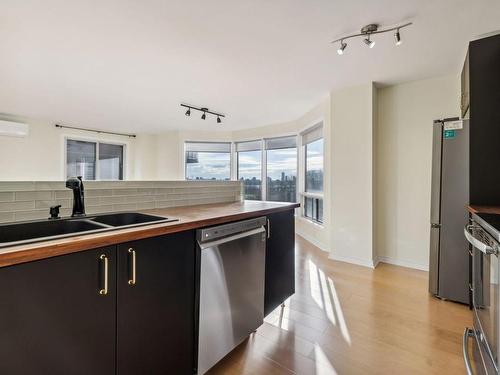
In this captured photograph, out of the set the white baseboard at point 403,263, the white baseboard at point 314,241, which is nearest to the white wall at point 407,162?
the white baseboard at point 403,263

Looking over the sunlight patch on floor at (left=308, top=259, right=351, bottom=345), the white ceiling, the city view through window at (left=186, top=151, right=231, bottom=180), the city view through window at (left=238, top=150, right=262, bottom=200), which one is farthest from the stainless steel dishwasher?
the city view through window at (left=186, top=151, right=231, bottom=180)

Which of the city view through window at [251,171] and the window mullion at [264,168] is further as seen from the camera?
the city view through window at [251,171]

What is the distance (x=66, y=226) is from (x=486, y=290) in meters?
2.12

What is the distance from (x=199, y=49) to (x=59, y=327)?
2489mm

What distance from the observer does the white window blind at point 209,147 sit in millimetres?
6543

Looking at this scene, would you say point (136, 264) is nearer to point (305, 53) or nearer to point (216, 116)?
point (305, 53)

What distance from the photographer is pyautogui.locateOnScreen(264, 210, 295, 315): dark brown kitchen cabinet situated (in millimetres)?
1901

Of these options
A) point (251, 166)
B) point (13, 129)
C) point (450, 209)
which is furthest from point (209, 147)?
point (450, 209)

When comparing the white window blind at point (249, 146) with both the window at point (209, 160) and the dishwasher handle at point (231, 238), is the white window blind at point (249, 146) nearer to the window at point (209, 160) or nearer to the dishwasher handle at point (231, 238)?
the window at point (209, 160)

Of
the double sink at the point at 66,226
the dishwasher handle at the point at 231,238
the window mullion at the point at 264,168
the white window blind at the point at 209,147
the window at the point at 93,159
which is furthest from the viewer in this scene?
the white window blind at the point at 209,147

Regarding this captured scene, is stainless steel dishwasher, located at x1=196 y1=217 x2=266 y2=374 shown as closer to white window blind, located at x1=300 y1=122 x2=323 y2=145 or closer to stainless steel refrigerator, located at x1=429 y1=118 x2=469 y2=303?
stainless steel refrigerator, located at x1=429 y1=118 x2=469 y2=303

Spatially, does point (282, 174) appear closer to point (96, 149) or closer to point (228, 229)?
point (228, 229)

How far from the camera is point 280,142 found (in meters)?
5.76

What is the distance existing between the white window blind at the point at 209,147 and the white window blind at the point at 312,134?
7.33ft
